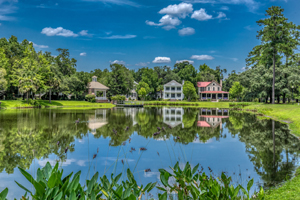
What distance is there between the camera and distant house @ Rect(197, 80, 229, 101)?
7538 centimetres

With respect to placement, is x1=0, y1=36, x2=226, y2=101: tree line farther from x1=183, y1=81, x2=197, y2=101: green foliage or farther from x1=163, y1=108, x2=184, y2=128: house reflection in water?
x1=163, y1=108, x2=184, y2=128: house reflection in water

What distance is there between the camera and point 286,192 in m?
5.53

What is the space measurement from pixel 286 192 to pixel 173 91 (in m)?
73.7

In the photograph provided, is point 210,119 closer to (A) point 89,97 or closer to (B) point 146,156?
(B) point 146,156

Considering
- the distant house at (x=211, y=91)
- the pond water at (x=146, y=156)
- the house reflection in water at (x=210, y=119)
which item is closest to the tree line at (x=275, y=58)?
the house reflection in water at (x=210, y=119)

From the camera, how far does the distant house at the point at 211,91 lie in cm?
7538

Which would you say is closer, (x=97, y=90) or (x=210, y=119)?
(x=210, y=119)

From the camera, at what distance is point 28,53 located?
157 feet

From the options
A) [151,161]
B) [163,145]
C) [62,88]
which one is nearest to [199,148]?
[163,145]

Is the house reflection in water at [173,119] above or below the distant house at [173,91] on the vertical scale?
below

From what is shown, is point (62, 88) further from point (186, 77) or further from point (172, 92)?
point (186, 77)

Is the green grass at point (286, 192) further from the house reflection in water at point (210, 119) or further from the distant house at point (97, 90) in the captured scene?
the distant house at point (97, 90)

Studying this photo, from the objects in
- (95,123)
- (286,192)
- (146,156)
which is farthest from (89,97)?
(286,192)

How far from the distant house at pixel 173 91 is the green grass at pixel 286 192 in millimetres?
72935
